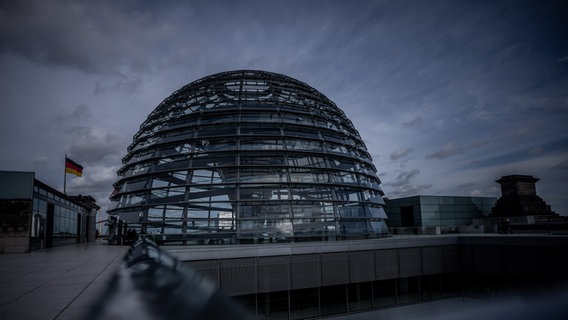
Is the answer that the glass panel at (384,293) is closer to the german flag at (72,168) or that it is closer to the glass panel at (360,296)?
the glass panel at (360,296)

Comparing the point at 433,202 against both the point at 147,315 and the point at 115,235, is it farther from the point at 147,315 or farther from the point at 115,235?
the point at 147,315

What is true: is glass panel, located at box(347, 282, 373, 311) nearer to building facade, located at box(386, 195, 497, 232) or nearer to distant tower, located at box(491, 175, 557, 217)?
building facade, located at box(386, 195, 497, 232)

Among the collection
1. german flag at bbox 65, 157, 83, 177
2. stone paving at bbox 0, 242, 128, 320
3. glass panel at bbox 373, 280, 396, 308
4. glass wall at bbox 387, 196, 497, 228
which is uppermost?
german flag at bbox 65, 157, 83, 177

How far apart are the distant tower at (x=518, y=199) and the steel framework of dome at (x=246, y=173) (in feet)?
122

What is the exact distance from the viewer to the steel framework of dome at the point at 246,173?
20.5m

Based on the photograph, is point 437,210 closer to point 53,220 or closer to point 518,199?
point 518,199

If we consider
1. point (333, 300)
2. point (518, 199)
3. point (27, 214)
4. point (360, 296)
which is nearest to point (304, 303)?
point (333, 300)

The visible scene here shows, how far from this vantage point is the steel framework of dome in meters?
20.5

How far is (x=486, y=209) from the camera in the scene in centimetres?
5831

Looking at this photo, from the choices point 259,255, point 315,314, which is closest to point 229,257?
point 259,255

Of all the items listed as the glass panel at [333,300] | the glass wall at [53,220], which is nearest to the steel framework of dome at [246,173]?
the glass panel at [333,300]

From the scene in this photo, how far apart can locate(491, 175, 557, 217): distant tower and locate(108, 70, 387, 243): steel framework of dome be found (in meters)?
37.3

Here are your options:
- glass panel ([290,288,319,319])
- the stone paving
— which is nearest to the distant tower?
glass panel ([290,288,319,319])

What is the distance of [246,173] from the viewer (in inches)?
866
